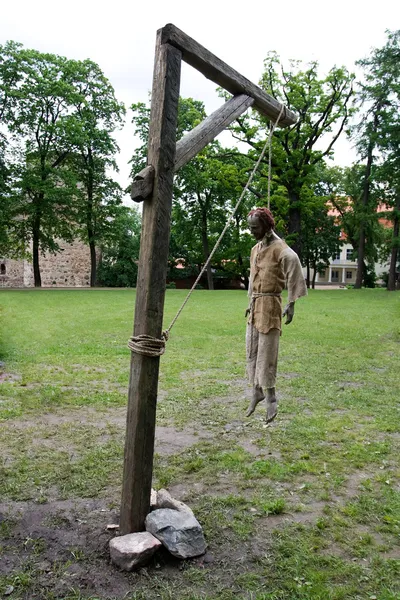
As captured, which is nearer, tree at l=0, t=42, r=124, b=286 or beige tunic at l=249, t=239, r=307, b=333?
beige tunic at l=249, t=239, r=307, b=333

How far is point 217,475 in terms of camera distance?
4.75m

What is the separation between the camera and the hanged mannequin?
389 cm

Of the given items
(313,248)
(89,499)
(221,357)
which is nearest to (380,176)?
(313,248)

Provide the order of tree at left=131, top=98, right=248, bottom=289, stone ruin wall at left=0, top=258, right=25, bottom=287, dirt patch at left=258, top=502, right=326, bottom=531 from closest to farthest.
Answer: dirt patch at left=258, top=502, right=326, bottom=531
tree at left=131, top=98, right=248, bottom=289
stone ruin wall at left=0, top=258, right=25, bottom=287

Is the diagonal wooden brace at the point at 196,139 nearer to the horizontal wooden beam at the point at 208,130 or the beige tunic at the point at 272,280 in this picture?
the horizontal wooden beam at the point at 208,130

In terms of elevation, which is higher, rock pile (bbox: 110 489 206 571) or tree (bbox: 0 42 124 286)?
tree (bbox: 0 42 124 286)

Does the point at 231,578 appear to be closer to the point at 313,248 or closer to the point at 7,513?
the point at 7,513

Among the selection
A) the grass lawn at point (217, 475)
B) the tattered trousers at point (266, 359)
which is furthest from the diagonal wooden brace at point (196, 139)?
the grass lawn at point (217, 475)

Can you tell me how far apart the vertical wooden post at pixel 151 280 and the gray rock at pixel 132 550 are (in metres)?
0.15

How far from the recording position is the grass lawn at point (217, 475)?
3184mm

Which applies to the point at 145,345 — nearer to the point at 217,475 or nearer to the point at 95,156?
the point at 217,475

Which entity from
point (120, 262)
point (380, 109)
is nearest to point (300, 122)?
point (380, 109)

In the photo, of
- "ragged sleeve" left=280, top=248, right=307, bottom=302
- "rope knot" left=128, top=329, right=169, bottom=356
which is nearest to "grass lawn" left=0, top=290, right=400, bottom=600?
"rope knot" left=128, top=329, right=169, bottom=356

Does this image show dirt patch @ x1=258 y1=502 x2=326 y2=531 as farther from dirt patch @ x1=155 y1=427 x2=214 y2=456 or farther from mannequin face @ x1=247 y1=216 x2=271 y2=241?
mannequin face @ x1=247 y1=216 x2=271 y2=241
